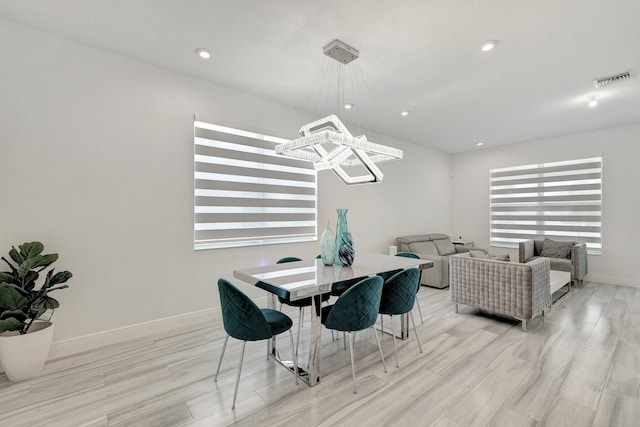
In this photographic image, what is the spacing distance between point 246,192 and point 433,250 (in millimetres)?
4142

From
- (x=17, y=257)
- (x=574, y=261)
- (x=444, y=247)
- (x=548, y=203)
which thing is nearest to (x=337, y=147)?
(x=17, y=257)

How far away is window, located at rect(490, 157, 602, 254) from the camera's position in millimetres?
5520

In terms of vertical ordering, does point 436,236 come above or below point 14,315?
above

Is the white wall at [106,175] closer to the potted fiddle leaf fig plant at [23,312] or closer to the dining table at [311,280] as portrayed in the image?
the potted fiddle leaf fig plant at [23,312]

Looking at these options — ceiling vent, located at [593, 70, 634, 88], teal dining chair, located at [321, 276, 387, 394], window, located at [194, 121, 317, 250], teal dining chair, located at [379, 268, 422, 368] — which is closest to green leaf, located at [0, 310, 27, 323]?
window, located at [194, 121, 317, 250]

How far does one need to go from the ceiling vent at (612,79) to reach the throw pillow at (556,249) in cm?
303

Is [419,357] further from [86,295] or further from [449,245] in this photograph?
[449,245]

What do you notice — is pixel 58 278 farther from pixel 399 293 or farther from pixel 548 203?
pixel 548 203

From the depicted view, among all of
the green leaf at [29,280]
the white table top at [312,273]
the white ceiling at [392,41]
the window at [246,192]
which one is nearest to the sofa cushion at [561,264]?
the white ceiling at [392,41]

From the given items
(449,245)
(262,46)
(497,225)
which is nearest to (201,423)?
(262,46)

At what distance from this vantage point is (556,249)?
545 cm

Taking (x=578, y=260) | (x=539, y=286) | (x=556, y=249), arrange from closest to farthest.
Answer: (x=539, y=286) → (x=578, y=260) → (x=556, y=249)

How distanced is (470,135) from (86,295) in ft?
21.7

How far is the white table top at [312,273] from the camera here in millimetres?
2020
